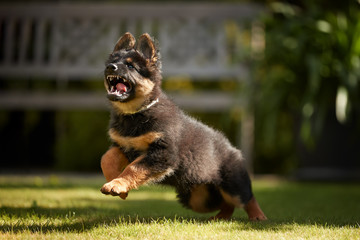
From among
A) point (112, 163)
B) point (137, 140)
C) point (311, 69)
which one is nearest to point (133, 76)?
point (137, 140)

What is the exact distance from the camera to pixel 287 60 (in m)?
6.86

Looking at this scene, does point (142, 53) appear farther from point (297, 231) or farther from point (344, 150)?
point (344, 150)

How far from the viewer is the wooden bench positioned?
7.48 m

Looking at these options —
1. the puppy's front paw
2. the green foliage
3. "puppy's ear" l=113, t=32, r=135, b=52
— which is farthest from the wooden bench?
the puppy's front paw

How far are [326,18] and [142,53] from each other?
14.6ft

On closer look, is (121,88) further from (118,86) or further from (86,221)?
(86,221)

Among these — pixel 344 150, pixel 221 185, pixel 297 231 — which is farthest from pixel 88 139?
pixel 297 231

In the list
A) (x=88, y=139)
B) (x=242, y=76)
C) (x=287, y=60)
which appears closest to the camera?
(x=287, y=60)

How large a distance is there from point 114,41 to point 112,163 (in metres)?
5.14

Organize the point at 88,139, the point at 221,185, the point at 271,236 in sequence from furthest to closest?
the point at 88,139 → the point at 221,185 → the point at 271,236

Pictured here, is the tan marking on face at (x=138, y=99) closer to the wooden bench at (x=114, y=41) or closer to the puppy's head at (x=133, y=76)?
the puppy's head at (x=133, y=76)

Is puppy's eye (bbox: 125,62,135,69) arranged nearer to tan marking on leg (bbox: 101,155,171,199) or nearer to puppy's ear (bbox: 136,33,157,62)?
puppy's ear (bbox: 136,33,157,62)

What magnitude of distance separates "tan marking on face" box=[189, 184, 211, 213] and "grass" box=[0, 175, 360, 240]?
76mm

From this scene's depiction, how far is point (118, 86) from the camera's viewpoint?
3018 mm
